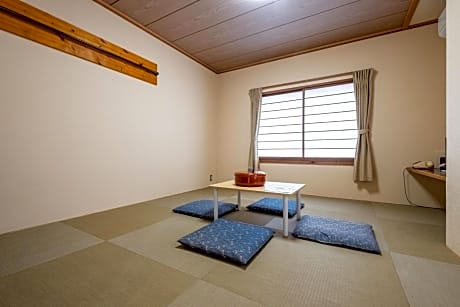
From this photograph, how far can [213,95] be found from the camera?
14.7 feet

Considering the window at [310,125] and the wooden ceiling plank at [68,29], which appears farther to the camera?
the window at [310,125]

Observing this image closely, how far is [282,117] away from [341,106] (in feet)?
3.27

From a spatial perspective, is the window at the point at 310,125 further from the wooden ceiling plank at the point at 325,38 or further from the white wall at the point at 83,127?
the white wall at the point at 83,127

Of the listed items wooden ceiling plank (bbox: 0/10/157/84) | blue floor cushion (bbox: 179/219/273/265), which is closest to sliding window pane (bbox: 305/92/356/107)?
blue floor cushion (bbox: 179/219/273/265)

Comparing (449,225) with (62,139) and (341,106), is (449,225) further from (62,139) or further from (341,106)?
(62,139)

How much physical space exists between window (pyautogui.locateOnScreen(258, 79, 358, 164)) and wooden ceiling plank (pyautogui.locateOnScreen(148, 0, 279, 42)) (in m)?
1.66

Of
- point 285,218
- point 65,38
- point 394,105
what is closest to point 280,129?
point 394,105

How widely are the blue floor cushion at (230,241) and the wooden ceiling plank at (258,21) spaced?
101 inches

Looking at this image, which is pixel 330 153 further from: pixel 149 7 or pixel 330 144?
pixel 149 7

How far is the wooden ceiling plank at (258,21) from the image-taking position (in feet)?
8.09

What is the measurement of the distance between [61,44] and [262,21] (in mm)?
2377

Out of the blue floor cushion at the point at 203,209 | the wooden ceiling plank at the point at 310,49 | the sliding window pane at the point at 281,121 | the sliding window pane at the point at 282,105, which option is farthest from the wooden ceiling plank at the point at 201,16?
the blue floor cushion at the point at 203,209

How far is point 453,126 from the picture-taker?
1518 mm

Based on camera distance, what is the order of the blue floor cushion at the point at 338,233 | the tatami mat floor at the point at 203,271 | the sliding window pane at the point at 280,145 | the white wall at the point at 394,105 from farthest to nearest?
1. the sliding window pane at the point at 280,145
2. the white wall at the point at 394,105
3. the blue floor cushion at the point at 338,233
4. the tatami mat floor at the point at 203,271
